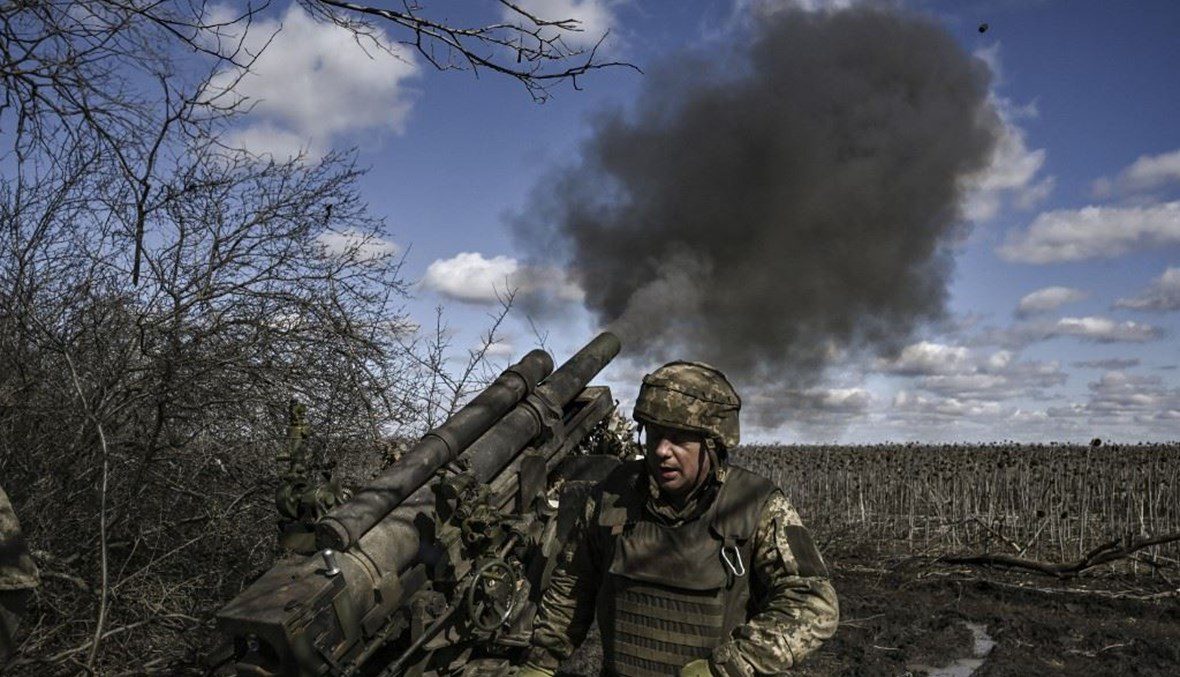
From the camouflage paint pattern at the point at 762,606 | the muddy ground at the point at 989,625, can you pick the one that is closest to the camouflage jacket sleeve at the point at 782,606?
the camouflage paint pattern at the point at 762,606

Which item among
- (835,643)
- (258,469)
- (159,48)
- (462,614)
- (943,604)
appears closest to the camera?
(159,48)

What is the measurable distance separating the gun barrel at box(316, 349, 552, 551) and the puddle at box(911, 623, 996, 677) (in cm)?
435

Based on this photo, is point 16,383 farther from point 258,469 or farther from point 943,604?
point 943,604

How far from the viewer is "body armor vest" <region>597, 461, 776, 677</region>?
11.8 ft

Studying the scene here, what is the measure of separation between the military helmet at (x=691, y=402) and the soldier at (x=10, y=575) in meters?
2.49

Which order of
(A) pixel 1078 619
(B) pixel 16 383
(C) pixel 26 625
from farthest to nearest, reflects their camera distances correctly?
(A) pixel 1078 619 < (B) pixel 16 383 < (C) pixel 26 625

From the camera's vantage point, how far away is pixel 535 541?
6.93m

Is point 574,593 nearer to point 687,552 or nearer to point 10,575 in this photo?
point 687,552

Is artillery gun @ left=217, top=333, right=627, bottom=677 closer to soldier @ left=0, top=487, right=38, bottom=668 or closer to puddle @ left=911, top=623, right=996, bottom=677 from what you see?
soldier @ left=0, top=487, right=38, bottom=668

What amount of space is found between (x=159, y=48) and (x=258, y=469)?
394cm

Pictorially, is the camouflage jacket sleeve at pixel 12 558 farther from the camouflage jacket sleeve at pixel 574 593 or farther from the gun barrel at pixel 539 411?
the gun barrel at pixel 539 411

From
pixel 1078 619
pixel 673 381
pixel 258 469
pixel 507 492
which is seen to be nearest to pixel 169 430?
pixel 258 469

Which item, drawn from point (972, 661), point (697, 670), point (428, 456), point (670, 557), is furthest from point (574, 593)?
point (972, 661)

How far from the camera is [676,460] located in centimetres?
366
